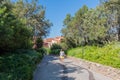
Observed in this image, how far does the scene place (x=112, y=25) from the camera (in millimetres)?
37562

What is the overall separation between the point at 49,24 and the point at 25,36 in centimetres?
2277

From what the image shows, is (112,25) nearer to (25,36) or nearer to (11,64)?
(25,36)

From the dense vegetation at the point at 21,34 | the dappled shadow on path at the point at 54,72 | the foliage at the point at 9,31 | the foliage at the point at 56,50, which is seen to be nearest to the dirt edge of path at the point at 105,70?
the dappled shadow on path at the point at 54,72

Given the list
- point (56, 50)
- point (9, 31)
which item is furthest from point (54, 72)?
point (56, 50)

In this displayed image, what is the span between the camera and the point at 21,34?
22.7 meters

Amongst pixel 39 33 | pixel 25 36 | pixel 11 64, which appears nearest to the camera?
pixel 11 64

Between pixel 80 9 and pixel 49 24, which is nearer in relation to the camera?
pixel 49 24

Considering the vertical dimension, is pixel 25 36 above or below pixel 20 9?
below

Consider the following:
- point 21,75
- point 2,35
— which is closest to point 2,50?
point 2,35

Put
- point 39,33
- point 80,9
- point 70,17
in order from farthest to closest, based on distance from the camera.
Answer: point 70,17 < point 80,9 < point 39,33

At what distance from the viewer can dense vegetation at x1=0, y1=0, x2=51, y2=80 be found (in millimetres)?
14430

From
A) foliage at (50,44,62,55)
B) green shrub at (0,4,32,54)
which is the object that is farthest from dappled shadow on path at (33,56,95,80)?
foliage at (50,44,62,55)

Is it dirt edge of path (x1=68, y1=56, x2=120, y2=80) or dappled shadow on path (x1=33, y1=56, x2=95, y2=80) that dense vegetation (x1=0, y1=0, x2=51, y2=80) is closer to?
dappled shadow on path (x1=33, y1=56, x2=95, y2=80)

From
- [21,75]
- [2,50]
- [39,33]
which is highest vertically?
[39,33]
